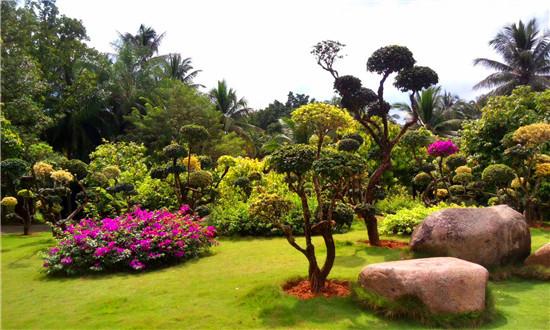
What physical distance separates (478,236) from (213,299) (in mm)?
4003

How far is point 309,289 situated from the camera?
18.5 ft

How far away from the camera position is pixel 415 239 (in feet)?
22.1

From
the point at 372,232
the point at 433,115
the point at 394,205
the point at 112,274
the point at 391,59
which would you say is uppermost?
the point at 433,115

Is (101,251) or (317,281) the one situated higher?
(101,251)

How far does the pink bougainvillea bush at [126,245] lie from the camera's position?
7.36 metres

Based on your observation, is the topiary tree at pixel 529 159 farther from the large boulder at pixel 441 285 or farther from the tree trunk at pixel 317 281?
the tree trunk at pixel 317 281

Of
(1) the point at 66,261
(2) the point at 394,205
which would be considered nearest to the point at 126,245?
(1) the point at 66,261

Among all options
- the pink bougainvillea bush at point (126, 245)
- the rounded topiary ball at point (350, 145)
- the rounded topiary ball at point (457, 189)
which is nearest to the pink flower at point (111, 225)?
the pink bougainvillea bush at point (126, 245)

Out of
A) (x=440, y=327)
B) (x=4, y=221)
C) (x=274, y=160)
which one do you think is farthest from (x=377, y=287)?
(x=4, y=221)

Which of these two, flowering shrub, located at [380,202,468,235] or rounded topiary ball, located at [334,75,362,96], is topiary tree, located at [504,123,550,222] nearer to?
flowering shrub, located at [380,202,468,235]

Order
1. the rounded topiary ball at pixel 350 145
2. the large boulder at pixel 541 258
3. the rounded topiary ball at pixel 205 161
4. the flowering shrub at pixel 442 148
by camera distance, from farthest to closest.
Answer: the rounded topiary ball at pixel 205 161, the flowering shrub at pixel 442 148, the rounded topiary ball at pixel 350 145, the large boulder at pixel 541 258

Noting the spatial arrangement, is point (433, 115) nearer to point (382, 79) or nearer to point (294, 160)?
point (382, 79)

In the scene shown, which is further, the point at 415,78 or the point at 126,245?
the point at 126,245

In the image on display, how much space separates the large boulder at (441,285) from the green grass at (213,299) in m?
0.28
